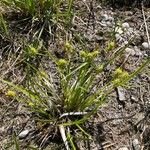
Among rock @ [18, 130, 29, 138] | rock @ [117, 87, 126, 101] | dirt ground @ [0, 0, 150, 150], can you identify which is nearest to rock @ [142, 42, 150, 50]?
dirt ground @ [0, 0, 150, 150]

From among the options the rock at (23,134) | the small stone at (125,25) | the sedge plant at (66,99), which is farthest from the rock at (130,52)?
the rock at (23,134)

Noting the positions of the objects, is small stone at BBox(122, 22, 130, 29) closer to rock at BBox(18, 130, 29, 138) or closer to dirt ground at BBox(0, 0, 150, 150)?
dirt ground at BBox(0, 0, 150, 150)

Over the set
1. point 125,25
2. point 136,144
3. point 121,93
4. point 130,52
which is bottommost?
point 136,144

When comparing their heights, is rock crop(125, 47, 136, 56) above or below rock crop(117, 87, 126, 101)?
above

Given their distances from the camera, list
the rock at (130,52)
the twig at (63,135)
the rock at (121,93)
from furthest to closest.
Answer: the rock at (130,52)
the rock at (121,93)
the twig at (63,135)

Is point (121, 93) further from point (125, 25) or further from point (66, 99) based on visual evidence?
point (125, 25)

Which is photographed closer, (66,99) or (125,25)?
(66,99)

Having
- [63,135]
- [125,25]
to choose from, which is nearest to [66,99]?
[63,135]

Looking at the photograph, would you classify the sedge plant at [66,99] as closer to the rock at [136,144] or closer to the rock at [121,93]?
the rock at [121,93]

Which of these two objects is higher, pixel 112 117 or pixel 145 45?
pixel 145 45

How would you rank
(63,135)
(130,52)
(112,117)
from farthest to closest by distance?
(130,52)
(112,117)
(63,135)

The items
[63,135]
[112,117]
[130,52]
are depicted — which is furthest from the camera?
[130,52]
